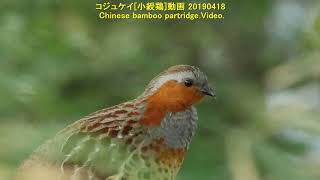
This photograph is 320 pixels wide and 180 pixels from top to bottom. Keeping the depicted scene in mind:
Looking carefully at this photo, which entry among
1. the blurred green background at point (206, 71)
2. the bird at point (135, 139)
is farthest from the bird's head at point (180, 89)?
the blurred green background at point (206, 71)

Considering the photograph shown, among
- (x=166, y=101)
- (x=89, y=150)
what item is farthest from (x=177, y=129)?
(x=89, y=150)

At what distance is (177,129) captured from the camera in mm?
1947

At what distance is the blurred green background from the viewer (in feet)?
8.06

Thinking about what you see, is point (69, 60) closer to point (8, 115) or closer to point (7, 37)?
point (7, 37)

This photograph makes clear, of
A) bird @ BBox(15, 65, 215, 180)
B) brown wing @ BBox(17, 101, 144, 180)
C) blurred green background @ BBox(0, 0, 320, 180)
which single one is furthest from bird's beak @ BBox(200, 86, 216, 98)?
blurred green background @ BBox(0, 0, 320, 180)

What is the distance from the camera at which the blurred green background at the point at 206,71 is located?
8.06 ft

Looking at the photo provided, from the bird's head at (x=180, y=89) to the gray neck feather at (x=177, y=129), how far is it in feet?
0.07

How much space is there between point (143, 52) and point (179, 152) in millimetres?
1323

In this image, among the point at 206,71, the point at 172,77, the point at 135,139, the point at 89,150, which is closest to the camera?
the point at 89,150

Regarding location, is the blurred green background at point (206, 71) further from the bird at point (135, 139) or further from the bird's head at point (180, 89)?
the bird's head at point (180, 89)

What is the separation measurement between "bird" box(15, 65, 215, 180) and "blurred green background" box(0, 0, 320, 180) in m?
0.16

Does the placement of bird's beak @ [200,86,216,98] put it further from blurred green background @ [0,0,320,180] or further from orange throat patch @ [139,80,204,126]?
blurred green background @ [0,0,320,180]

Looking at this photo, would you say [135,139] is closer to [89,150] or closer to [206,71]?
[89,150]

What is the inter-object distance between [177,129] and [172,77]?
0.13 meters
